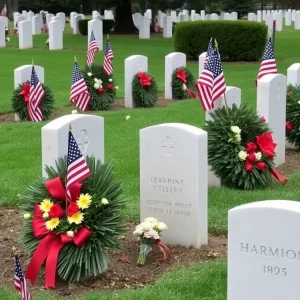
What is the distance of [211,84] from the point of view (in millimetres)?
8633

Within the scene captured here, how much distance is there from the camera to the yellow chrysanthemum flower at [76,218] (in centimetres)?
563

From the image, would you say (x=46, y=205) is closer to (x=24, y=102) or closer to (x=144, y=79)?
(x=24, y=102)

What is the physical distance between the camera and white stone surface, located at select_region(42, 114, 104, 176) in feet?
19.9

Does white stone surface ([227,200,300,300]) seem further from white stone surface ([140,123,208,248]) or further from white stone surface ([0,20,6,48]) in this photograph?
white stone surface ([0,20,6,48])

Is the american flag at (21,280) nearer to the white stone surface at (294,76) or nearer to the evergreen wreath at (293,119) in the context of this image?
the evergreen wreath at (293,119)

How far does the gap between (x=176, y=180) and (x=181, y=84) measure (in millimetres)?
10000

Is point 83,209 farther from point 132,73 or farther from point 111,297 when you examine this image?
point 132,73

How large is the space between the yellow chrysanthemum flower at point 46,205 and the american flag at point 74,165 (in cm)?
19

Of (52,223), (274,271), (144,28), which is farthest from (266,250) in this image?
(144,28)

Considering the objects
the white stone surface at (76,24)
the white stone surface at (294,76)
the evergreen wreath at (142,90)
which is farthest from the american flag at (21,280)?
the white stone surface at (76,24)

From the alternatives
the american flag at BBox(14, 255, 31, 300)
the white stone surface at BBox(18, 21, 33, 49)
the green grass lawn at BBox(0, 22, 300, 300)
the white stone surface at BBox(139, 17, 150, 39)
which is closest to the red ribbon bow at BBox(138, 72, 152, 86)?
the green grass lawn at BBox(0, 22, 300, 300)

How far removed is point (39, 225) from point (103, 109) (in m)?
9.16

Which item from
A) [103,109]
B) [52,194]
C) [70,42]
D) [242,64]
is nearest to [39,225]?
[52,194]

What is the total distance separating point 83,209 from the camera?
5688 millimetres
